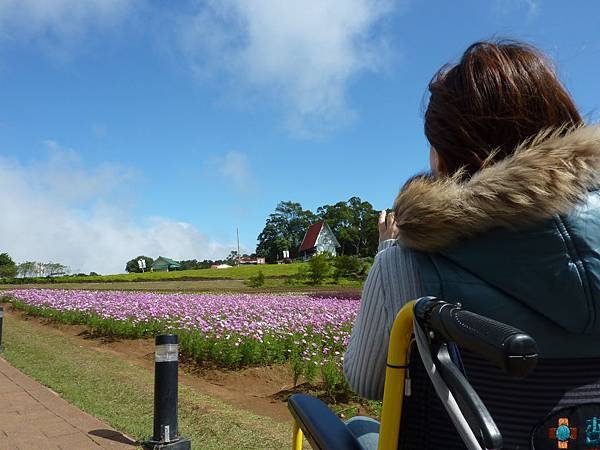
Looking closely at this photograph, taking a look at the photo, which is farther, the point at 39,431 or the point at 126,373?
the point at 126,373

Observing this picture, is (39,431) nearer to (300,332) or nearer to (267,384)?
(267,384)

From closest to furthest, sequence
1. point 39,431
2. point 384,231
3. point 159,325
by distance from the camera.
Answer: point 384,231
point 39,431
point 159,325

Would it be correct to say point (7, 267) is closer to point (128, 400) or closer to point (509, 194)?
point (128, 400)

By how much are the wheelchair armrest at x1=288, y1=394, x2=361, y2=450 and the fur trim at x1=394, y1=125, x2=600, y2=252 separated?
47cm

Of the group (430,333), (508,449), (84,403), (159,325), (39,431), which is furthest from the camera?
(159,325)

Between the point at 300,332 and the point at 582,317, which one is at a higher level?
the point at 582,317

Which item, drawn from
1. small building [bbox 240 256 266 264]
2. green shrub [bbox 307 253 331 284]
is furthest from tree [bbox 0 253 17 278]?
green shrub [bbox 307 253 331 284]

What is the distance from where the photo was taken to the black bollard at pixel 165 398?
355 cm

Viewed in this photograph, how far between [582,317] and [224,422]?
3.88 m

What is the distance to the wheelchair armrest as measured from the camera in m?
1.22

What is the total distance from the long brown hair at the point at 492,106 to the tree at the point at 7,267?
65.9 m

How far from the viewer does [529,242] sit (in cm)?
104

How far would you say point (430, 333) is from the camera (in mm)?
955

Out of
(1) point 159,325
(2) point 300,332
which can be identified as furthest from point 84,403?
(1) point 159,325
